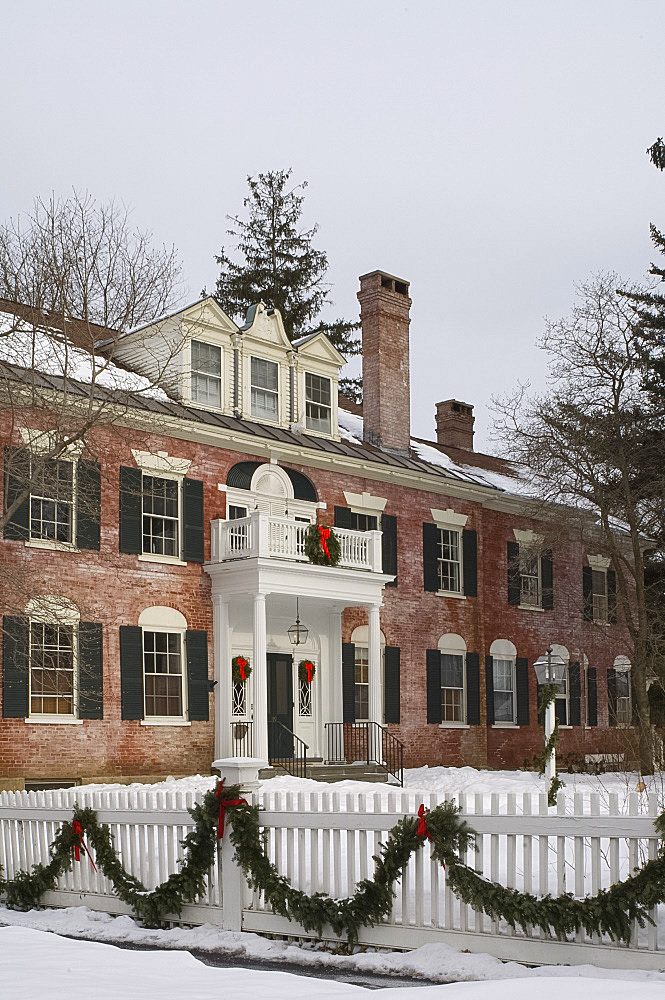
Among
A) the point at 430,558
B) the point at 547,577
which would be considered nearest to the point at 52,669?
the point at 430,558

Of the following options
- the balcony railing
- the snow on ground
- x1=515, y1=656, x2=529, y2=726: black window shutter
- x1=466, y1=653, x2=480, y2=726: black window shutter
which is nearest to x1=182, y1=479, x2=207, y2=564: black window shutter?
the balcony railing

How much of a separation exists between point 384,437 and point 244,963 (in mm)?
19379

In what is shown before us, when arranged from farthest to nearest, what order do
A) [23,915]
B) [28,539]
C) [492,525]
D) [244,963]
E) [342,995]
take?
1. [492,525]
2. [28,539]
3. [23,915]
4. [244,963]
5. [342,995]

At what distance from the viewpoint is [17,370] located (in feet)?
62.4

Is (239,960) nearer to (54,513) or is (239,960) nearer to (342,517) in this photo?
(54,513)

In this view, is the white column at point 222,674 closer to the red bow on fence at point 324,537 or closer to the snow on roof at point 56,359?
the red bow on fence at point 324,537

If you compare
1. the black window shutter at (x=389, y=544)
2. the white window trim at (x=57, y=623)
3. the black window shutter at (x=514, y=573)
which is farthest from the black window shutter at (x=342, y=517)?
the white window trim at (x=57, y=623)

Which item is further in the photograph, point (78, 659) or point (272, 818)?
point (78, 659)

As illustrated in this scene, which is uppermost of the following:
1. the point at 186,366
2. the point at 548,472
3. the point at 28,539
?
the point at 186,366

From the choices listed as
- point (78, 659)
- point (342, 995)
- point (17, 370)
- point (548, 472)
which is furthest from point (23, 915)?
point (548, 472)

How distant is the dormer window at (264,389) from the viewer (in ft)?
78.5

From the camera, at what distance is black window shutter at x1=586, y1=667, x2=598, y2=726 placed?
30750 millimetres

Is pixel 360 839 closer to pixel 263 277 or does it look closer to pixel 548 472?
pixel 548 472

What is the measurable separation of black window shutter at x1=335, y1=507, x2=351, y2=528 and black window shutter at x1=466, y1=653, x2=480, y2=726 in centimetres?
467
